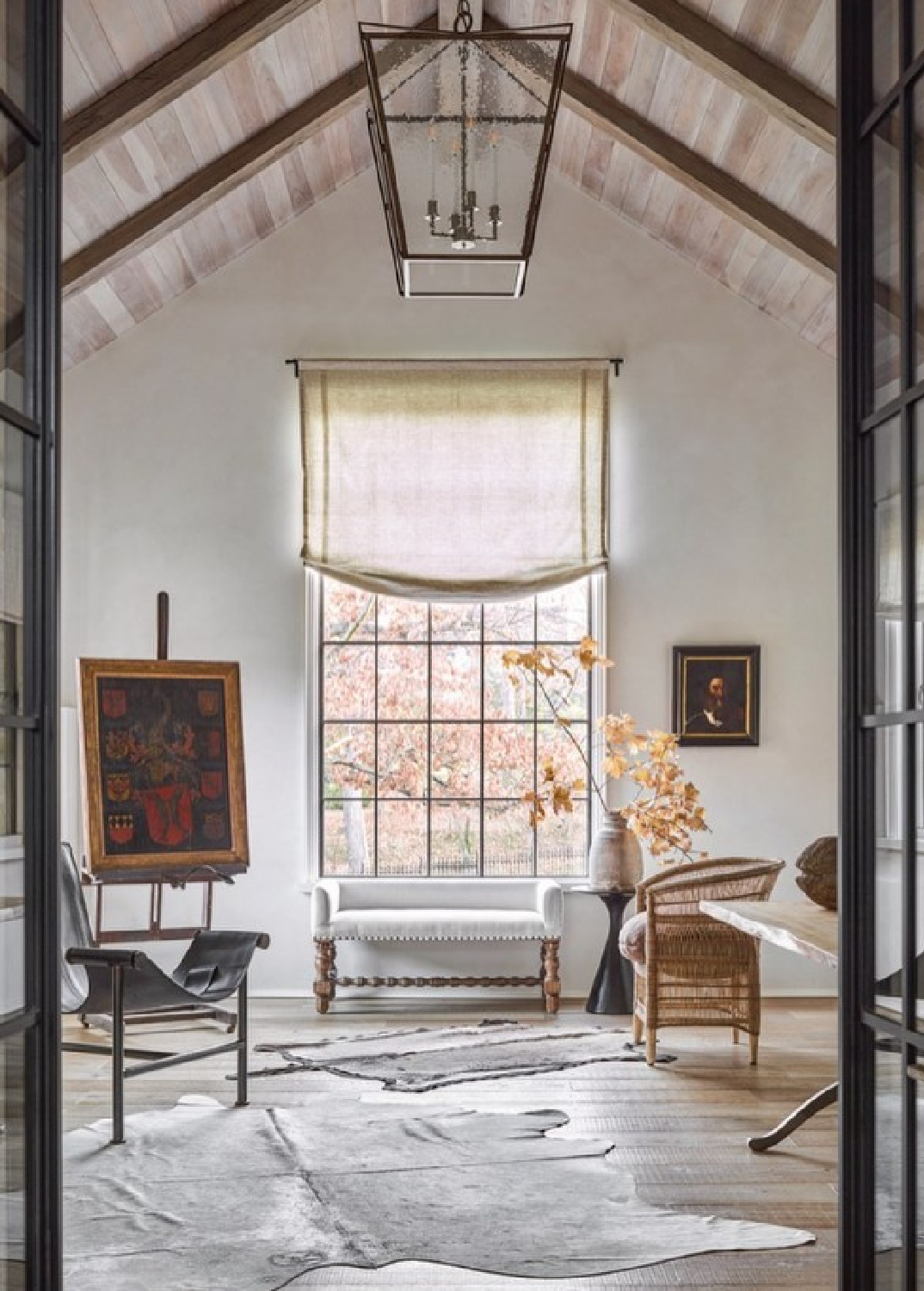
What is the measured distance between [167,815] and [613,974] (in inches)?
95.6

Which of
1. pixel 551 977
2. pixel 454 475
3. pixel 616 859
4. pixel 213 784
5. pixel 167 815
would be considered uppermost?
pixel 454 475

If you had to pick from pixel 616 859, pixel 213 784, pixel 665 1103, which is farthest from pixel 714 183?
pixel 665 1103

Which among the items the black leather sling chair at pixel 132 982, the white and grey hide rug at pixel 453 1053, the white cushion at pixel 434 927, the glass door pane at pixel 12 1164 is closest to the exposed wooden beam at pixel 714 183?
the white cushion at pixel 434 927


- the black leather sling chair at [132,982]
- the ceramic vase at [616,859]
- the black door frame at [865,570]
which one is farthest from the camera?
the ceramic vase at [616,859]

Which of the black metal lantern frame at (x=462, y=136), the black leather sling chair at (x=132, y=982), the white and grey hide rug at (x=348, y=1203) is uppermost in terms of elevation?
the black metal lantern frame at (x=462, y=136)

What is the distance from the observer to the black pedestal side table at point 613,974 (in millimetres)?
7082

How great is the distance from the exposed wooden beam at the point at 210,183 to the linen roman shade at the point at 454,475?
1222 mm

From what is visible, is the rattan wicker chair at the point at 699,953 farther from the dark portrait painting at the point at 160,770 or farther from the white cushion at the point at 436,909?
the dark portrait painting at the point at 160,770

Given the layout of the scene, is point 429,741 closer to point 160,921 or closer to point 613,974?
point 613,974

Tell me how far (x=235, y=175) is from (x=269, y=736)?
2886mm

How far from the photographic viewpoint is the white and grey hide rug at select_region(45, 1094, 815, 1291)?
3.62 metres

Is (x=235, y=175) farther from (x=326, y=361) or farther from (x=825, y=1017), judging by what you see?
(x=825, y=1017)

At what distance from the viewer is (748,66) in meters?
5.70

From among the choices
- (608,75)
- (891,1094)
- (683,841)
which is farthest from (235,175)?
(891,1094)
